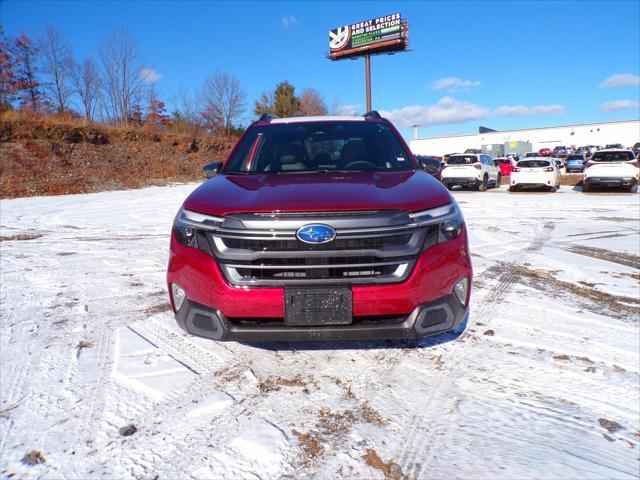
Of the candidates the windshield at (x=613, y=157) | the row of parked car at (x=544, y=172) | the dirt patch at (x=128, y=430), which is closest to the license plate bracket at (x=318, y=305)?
the dirt patch at (x=128, y=430)

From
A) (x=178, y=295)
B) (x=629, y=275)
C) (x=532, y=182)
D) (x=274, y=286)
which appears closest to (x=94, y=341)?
(x=178, y=295)

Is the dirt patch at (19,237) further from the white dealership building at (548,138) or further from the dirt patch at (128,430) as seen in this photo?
the white dealership building at (548,138)

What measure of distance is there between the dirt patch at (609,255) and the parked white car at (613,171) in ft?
37.5

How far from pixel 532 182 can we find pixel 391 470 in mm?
16286

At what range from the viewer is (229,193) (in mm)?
2455

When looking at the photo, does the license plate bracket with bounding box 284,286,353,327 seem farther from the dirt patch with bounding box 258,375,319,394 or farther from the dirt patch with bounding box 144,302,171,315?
the dirt patch with bounding box 144,302,171,315

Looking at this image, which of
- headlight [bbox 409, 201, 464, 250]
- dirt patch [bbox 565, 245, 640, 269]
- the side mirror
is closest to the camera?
headlight [bbox 409, 201, 464, 250]

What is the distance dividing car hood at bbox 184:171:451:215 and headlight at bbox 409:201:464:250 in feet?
0.13

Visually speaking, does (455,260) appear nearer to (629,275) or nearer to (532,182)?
(629,275)

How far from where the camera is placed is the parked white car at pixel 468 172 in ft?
53.6

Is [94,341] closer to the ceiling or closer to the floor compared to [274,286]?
closer to the floor

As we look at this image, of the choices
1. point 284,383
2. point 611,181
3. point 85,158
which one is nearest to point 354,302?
point 284,383

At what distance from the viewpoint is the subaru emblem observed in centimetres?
207

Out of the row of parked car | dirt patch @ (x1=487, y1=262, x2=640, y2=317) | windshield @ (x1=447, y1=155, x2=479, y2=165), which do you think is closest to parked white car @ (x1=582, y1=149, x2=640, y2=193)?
the row of parked car
